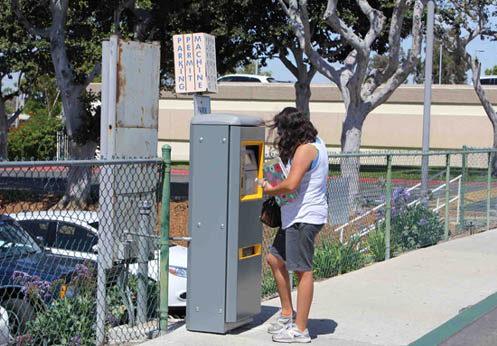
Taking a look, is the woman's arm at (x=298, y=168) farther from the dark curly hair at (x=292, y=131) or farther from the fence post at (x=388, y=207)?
the fence post at (x=388, y=207)

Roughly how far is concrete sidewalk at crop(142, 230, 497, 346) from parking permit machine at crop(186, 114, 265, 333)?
254mm

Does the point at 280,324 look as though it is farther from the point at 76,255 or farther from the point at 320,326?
the point at 76,255

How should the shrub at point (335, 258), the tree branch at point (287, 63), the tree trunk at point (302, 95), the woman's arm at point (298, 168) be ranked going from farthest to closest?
the tree branch at point (287, 63) < the tree trunk at point (302, 95) < the shrub at point (335, 258) < the woman's arm at point (298, 168)

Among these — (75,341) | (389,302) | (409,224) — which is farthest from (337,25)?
(75,341)

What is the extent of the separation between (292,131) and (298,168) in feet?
1.05

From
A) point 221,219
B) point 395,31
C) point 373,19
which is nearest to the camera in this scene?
point 221,219

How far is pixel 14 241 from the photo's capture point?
582cm

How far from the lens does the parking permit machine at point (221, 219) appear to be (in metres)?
5.85

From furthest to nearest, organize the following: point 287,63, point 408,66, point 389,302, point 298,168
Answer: point 287,63 → point 408,66 → point 389,302 → point 298,168

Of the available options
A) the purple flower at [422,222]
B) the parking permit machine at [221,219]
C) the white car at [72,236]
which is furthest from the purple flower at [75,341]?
the purple flower at [422,222]

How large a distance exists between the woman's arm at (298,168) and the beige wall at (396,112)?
29.7m

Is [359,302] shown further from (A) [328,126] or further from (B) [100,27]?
(A) [328,126]

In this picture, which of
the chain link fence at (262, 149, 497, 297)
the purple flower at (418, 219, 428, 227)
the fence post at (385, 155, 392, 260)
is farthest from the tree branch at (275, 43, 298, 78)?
the fence post at (385, 155, 392, 260)

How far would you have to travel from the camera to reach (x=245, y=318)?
6.10 m
